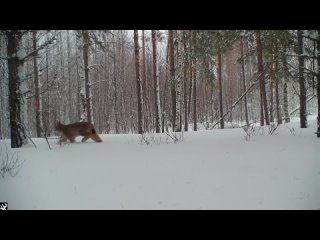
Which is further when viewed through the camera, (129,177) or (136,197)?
(129,177)

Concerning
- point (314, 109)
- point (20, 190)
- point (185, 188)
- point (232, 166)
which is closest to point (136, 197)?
point (185, 188)

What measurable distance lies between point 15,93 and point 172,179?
19.7 ft

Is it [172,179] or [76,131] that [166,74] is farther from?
[172,179]

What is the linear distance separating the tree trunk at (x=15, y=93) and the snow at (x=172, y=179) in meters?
1.61

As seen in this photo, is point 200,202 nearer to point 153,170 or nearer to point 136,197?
point 136,197

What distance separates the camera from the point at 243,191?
13.7 feet

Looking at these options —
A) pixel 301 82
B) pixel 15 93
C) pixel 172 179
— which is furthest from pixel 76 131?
pixel 301 82

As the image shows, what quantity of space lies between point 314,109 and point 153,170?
42.4 m

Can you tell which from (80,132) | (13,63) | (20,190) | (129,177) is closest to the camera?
(20,190)

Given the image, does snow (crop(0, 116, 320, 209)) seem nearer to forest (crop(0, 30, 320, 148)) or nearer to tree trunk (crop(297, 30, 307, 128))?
forest (crop(0, 30, 320, 148))

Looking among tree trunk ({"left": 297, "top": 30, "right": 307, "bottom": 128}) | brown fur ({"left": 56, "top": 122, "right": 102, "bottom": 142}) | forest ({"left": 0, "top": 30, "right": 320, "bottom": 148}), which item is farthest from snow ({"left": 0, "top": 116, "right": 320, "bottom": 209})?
tree trunk ({"left": 297, "top": 30, "right": 307, "bottom": 128})

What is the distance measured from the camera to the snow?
3.88 metres

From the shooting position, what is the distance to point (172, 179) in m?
4.84
